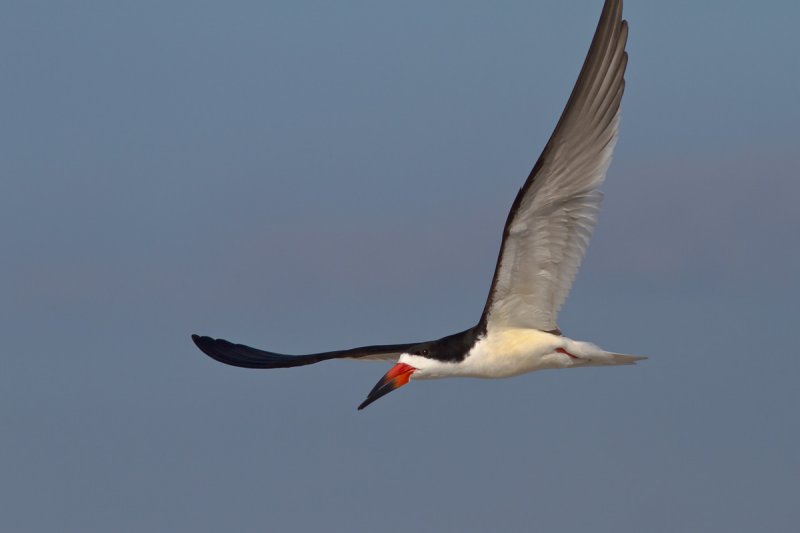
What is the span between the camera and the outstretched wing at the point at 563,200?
1149cm

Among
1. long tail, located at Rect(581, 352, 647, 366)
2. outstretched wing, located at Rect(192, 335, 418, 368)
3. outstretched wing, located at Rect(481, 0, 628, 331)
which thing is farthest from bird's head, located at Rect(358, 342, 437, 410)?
long tail, located at Rect(581, 352, 647, 366)

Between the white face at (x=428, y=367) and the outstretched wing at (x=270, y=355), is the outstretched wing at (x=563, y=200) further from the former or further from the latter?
the outstretched wing at (x=270, y=355)

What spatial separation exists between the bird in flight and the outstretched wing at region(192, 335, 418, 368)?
4cm

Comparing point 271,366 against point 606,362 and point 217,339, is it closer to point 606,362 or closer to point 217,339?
point 217,339

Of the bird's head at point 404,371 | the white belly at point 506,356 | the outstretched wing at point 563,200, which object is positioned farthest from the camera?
the bird's head at point 404,371

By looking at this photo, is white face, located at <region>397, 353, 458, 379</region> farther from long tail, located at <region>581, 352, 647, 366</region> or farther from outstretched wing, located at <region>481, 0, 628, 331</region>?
long tail, located at <region>581, 352, 647, 366</region>

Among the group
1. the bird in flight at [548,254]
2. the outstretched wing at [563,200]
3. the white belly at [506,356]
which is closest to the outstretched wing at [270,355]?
the bird in flight at [548,254]

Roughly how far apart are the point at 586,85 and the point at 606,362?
3334mm

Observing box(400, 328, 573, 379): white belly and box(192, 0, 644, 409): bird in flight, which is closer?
box(192, 0, 644, 409): bird in flight

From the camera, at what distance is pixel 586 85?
11.5m

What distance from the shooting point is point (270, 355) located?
16.6 m

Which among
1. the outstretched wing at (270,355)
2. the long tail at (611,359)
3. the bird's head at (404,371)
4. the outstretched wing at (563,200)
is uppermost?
the outstretched wing at (563,200)

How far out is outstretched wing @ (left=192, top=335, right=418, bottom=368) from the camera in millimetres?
14477

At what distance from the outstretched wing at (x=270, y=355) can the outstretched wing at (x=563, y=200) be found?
5.46ft
